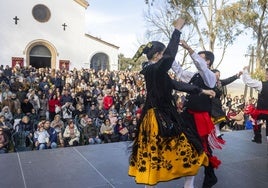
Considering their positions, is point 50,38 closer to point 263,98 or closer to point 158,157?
point 263,98

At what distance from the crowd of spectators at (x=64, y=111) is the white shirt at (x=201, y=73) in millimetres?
2890

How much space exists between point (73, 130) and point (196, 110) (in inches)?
239

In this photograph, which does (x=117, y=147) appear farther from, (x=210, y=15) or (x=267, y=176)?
(x=210, y=15)

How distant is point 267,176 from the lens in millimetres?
5004

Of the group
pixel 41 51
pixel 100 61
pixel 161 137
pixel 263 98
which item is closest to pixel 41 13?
pixel 41 51

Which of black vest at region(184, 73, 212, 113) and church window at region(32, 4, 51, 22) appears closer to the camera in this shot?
black vest at region(184, 73, 212, 113)

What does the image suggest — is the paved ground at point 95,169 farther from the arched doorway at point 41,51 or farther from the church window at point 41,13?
the church window at point 41,13

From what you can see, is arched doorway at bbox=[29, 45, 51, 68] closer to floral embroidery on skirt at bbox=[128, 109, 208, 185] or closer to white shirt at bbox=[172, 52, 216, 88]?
white shirt at bbox=[172, 52, 216, 88]

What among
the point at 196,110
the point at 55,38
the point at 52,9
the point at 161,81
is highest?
the point at 52,9

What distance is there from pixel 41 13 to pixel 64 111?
57.9 feet

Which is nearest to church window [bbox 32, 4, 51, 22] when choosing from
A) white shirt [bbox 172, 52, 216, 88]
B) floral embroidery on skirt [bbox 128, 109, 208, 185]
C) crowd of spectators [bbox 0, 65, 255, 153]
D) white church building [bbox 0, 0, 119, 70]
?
white church building [bbox 0, 0, 119, 70]

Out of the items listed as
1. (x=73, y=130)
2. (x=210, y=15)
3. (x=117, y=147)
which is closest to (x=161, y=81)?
(x=117, y=147)

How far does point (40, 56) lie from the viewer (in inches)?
1069

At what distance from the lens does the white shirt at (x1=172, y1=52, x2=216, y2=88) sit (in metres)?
3.74
